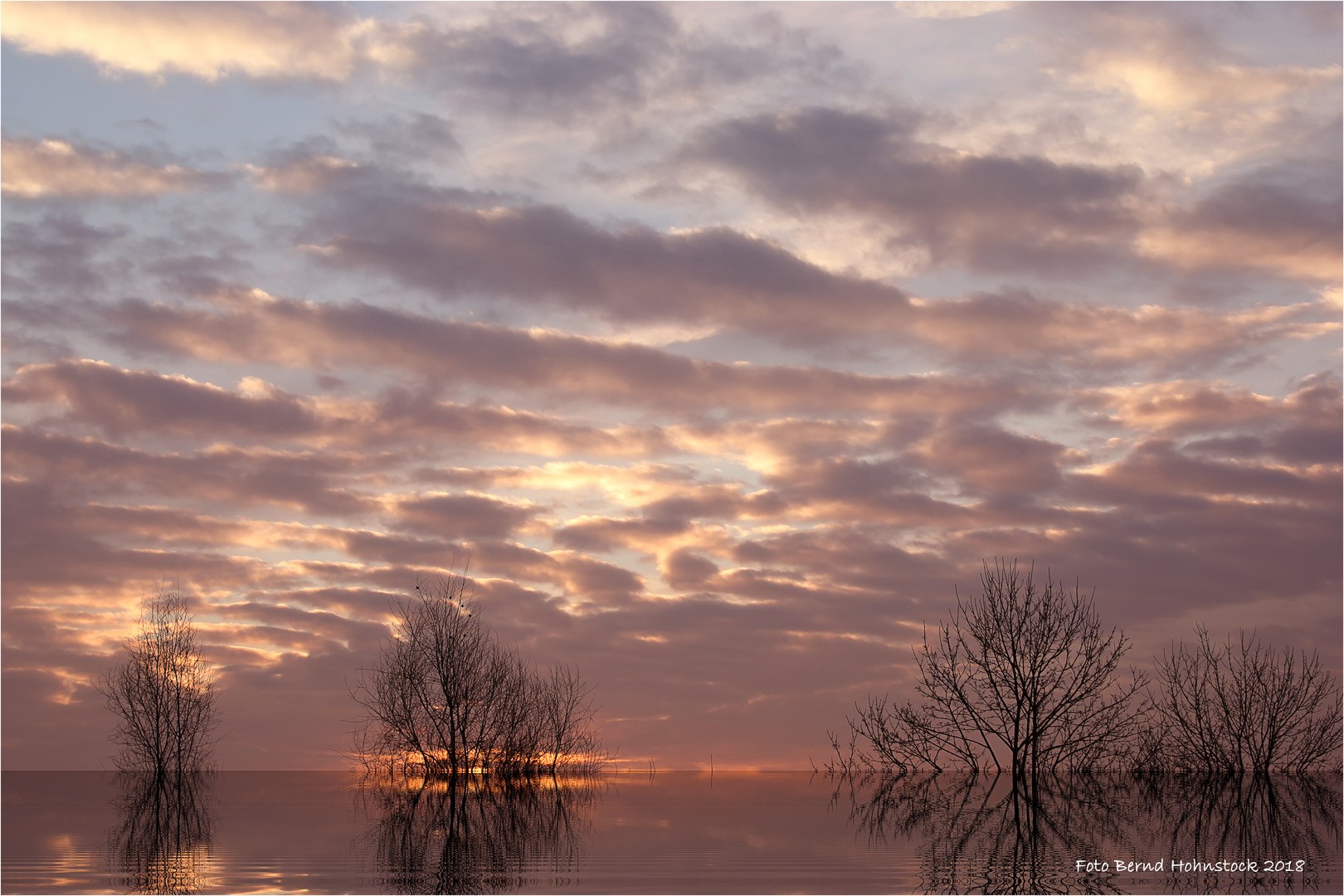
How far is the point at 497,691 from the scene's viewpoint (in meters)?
40.2

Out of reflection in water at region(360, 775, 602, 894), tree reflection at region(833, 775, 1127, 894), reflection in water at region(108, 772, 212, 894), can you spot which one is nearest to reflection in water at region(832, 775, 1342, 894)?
tree reflection at region(833, 775, 1127, 894)

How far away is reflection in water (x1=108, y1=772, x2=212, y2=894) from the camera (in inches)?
642

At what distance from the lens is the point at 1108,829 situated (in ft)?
72.2

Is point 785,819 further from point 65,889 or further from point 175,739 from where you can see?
point 175,739

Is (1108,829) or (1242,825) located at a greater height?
(1108,829)

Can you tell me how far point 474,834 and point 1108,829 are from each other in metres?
12.3

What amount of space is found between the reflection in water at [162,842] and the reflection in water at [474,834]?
9.49ft

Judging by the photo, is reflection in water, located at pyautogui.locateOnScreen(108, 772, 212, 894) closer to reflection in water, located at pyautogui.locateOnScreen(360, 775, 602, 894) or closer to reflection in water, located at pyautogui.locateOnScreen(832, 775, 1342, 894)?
reflection in water, located at pyautogui.locateOnScreen(360, 775, 602, 894)

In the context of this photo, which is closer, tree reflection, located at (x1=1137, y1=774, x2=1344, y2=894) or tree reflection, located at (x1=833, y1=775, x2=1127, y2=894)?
tree reflection, located at (x1=833, y1=775, x2=1127, y2=894)

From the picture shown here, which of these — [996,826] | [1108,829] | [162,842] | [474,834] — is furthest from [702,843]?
[162,842]

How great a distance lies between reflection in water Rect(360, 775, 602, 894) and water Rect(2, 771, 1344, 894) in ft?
0.27

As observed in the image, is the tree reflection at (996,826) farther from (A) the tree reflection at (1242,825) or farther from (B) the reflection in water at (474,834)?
(B) the reflection in water at (474,834)

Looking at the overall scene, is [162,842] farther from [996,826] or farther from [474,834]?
[996,826]

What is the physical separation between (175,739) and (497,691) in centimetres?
1653
